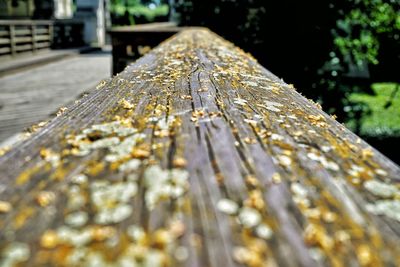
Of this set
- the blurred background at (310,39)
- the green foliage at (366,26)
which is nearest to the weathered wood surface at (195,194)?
the blurred background at (310,39)

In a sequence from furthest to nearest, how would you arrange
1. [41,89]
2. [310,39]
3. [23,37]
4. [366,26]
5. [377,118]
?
1. [377,118]
2. [23,37]
3. [41,89]
4. [366,26]
5. [310,39]

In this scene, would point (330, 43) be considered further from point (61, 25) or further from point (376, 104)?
point (61, 25)

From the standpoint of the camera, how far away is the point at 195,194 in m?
0.81

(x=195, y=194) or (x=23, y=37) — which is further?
(x=23, y=37)

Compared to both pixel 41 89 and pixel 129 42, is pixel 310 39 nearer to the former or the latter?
pixel 129 42

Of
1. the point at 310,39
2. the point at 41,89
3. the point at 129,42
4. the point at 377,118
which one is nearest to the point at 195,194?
the point at 129,42

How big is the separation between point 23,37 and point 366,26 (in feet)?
36.1

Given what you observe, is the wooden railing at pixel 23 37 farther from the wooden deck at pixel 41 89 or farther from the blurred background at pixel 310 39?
the wooden deck at pixel 41 89

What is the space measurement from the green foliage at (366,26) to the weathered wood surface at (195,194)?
7.24m

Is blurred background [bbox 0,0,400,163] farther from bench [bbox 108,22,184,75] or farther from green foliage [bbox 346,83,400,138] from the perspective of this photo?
green foliage [bbox 346,83,400,138]

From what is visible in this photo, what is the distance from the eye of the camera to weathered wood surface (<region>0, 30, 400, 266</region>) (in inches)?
26.2

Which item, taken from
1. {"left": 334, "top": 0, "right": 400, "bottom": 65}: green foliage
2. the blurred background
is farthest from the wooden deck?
{"left": 334, "top": 0, "right": 400, "bottom": 65}: green foliage

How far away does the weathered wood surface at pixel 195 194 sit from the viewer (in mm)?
665

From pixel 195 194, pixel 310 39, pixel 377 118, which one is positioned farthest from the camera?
pixel 377 118
